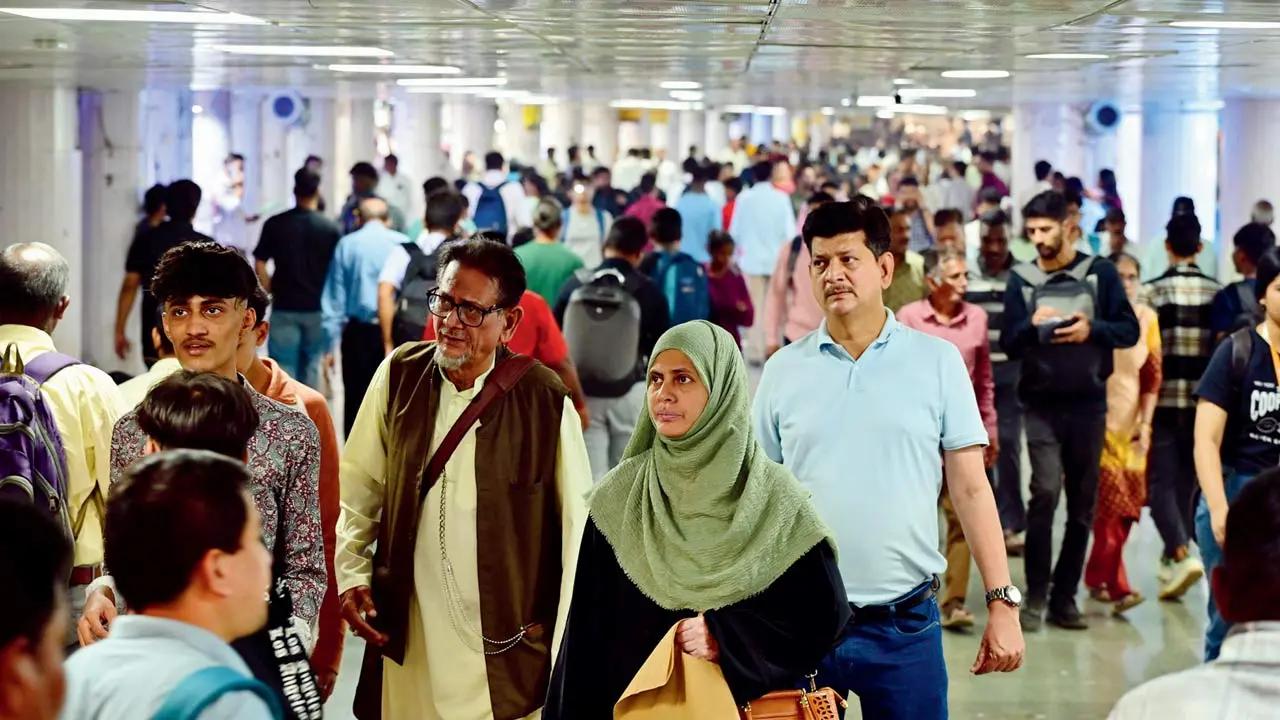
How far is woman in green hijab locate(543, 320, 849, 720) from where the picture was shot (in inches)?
156

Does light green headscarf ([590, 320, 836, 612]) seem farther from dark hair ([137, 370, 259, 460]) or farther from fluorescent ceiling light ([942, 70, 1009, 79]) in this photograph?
fluorescent ceiling light ([942, 70, 1009, 79])

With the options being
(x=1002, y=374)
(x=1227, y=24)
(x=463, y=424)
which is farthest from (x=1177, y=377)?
(x=463, y=424)

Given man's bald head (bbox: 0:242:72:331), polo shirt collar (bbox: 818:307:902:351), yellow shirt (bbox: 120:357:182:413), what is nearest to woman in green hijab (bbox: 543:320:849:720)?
polo shirt collar (bbox: 818:307:902:351)

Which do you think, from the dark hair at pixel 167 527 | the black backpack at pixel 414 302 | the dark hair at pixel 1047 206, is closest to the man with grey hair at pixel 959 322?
the dark hair at pixel 1047 206

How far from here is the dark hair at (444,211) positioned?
10641mm

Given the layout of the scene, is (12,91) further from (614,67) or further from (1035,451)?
(1035,451)

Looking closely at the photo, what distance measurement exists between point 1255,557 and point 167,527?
62.5 inches

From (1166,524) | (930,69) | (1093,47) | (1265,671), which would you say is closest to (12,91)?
(930,69)

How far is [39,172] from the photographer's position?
44.0 ft

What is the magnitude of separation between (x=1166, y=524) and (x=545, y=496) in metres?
5.66

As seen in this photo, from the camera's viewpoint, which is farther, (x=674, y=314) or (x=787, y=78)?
(x=787, y=78)

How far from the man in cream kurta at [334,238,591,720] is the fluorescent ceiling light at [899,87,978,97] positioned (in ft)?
35.8

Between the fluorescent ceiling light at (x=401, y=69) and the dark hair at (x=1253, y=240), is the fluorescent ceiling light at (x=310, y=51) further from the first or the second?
the dark hair at (x=1253, y=240)

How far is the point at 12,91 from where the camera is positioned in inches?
533
